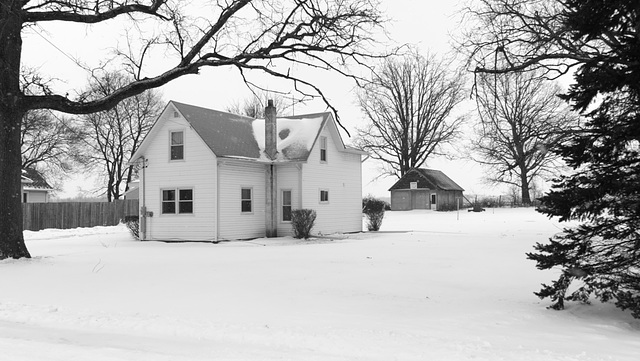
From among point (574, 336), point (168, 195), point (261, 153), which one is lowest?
point (574, 336)

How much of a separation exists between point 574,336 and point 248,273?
7.50 meters

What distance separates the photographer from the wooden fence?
107 feet

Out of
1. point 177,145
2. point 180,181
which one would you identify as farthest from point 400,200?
point 180,181

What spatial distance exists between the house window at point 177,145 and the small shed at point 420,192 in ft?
121

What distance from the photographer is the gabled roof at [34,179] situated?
46369 mm

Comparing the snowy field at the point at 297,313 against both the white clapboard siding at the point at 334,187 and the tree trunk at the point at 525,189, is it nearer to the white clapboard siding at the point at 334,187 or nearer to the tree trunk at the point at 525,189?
the white clapboard siding at the point at 334,187

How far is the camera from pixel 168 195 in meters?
23.8

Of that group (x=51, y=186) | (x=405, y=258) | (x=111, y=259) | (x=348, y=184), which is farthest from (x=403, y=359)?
(x=51, y=186)

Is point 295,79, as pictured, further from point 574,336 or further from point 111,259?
point 574,336

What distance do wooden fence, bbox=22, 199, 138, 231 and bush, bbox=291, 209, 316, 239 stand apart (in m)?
17.0

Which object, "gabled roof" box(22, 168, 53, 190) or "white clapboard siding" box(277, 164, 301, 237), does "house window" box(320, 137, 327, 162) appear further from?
"gabled roof" box(22, 168, 53, 190)

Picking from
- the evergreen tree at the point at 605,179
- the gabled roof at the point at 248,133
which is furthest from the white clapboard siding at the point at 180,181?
the evergreen tree at the point at 605,179

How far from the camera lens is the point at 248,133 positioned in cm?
2661

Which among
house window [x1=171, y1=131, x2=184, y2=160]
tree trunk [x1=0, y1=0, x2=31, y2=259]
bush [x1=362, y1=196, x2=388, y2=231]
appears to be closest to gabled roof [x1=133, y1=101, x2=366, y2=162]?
house window [x1=171, y1=131, x2=184, y2=160]
